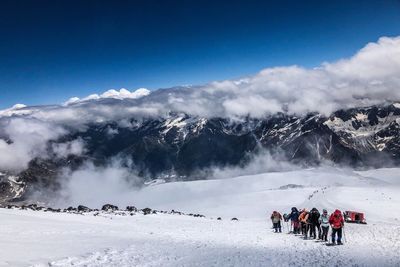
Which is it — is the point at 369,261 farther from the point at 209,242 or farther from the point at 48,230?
the point at 48,230

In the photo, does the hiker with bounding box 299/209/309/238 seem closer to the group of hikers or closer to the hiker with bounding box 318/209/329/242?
the group of hikers

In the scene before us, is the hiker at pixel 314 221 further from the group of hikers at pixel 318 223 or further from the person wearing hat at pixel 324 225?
the person wearing hat at pixel 324 225

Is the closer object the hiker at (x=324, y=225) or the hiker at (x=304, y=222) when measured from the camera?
the hiker at (x=324, y=225)

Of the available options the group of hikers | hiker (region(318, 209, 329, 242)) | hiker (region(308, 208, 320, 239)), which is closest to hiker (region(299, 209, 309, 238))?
the group of hikers

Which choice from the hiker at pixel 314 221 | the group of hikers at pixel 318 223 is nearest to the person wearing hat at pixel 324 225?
the group of hikers at pixel 318 223

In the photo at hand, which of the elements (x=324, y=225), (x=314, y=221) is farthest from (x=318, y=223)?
(x=324, y=225)

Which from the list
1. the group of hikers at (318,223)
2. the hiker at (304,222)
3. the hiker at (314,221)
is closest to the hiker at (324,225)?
the group of hikers at (318,223)

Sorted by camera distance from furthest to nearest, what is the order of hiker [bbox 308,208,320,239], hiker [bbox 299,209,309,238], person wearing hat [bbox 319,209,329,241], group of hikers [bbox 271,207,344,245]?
hiker [bbox 299,209,309,238] → hiker [bbox 308,208,320,239] → person wearing hat [bbox 319,209,329,241] → group of hikers [bbox 271,207,344,245]

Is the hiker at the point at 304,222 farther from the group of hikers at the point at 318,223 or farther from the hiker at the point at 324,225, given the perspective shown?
the hiker at the point at 324,225

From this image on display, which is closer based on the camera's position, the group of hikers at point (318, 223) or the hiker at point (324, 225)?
the group of hikers at point (318, 223)

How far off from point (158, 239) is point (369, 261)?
14.0m

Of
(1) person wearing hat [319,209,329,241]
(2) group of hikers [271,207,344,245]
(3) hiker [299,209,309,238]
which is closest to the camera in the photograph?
(2) group of hikers [271,207,344,245]

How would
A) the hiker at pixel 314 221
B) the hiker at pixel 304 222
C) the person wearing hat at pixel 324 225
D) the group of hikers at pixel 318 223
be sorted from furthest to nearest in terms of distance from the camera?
1. the hiker at pixel 304 222
2. the hiker at pixel 314 221
3. the person wearing hat at pixel 324 225
4. the group of hikers at pixel 318 223

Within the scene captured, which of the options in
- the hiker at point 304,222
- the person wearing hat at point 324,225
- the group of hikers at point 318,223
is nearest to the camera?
the group of hikers at point 318,223
